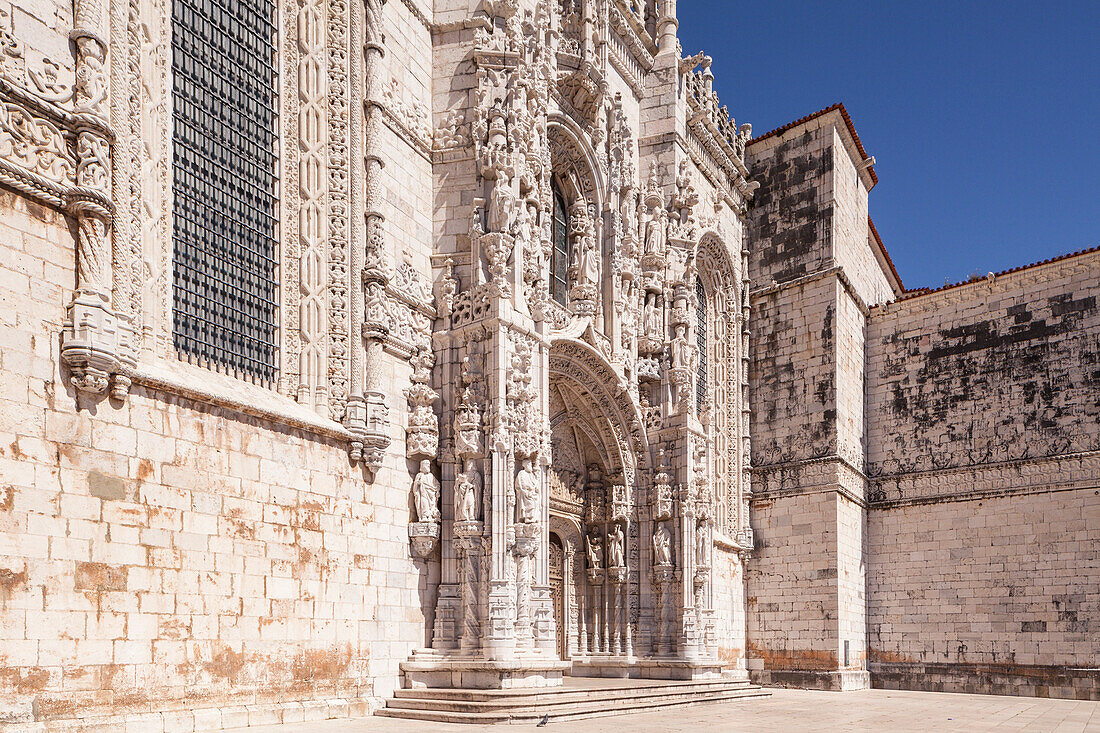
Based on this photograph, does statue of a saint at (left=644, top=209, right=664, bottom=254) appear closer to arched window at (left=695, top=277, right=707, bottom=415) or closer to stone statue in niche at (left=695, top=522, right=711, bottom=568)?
arched window at (left=695, top=277, right=707, bottom=415)

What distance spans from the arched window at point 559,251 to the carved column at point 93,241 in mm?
10238

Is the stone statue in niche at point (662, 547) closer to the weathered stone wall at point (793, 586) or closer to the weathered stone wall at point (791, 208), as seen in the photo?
the weathered stone wall at point (793, 586)

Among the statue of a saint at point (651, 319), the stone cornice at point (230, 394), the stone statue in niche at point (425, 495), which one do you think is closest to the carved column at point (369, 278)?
the stone cornice at point (230, 394)

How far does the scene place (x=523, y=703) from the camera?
1334 centimetres

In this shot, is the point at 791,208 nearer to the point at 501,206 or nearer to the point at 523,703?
the point at 501,206

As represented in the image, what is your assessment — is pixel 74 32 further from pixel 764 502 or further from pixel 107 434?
pixel 764 502

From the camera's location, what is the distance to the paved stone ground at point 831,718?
12.4 meters

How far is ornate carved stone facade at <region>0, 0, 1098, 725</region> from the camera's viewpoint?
9.79 meters

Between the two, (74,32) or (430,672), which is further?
(430,672)

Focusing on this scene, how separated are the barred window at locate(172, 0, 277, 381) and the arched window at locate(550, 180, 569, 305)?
23.6 ft

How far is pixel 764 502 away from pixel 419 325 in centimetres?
1339

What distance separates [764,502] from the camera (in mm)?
25781

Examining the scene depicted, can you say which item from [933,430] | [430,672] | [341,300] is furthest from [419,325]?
[933,430]

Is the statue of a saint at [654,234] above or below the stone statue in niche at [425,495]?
above
